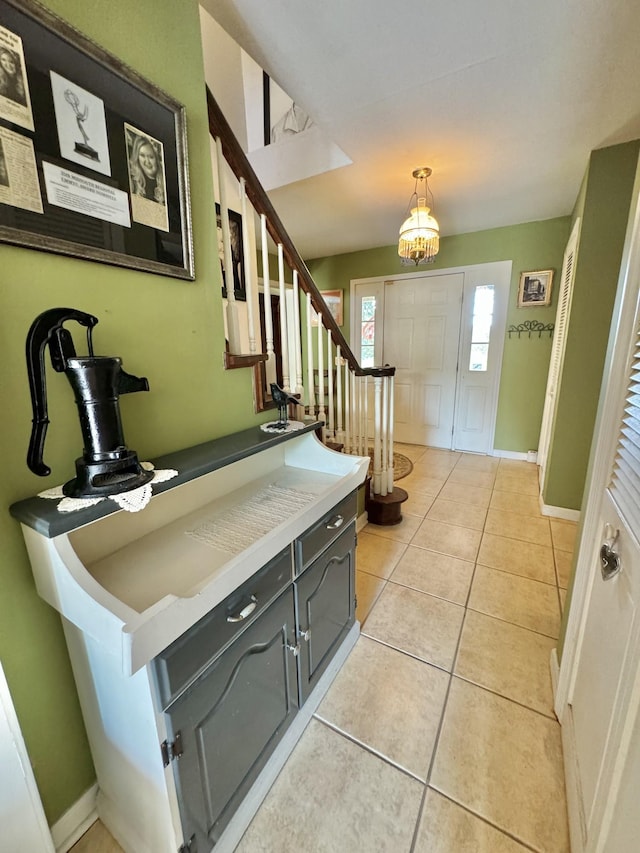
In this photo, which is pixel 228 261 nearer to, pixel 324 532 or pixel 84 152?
pixel 84 152

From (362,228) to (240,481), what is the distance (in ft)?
10.8

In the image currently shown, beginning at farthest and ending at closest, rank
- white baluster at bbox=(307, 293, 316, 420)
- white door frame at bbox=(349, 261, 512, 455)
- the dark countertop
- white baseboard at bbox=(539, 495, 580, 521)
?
white door frame at bbox=(349, 261, 512, 455)
white baseboard at bbox=(539, 495, 580, 521)
white baluster at bbox=(307, 293, 316, 420)
the dark countertop

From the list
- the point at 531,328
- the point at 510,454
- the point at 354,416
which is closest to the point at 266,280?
the point at 354,416

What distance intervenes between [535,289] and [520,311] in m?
0.24

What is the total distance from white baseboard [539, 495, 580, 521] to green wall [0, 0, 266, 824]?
2.70 m

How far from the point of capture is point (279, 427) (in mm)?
1377

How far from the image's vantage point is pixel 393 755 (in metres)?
1.18

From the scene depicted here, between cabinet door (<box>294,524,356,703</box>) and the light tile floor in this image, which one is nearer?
the light tile floor

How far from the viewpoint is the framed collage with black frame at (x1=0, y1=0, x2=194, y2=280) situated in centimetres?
74

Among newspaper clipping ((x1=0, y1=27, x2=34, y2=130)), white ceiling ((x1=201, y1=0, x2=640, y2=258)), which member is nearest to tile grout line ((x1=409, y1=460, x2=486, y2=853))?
newspaper clipping ((x1=0, y1=27, x2=34, y2=130))

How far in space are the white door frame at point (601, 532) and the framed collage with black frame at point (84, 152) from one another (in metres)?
1.31

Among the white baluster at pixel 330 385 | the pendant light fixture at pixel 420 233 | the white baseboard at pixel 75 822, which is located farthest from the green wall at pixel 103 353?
the pendant light fixture at pixel 420 233

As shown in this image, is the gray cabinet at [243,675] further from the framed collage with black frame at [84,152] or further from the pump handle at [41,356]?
the framed collage with black frame at [84,152]

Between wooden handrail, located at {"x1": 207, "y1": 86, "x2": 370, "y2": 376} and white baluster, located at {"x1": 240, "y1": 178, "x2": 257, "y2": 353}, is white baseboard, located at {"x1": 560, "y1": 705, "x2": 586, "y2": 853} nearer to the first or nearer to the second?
white baluster, located at {"x1": 240, "y1": 178, "x2": 257, "y2": 353}
